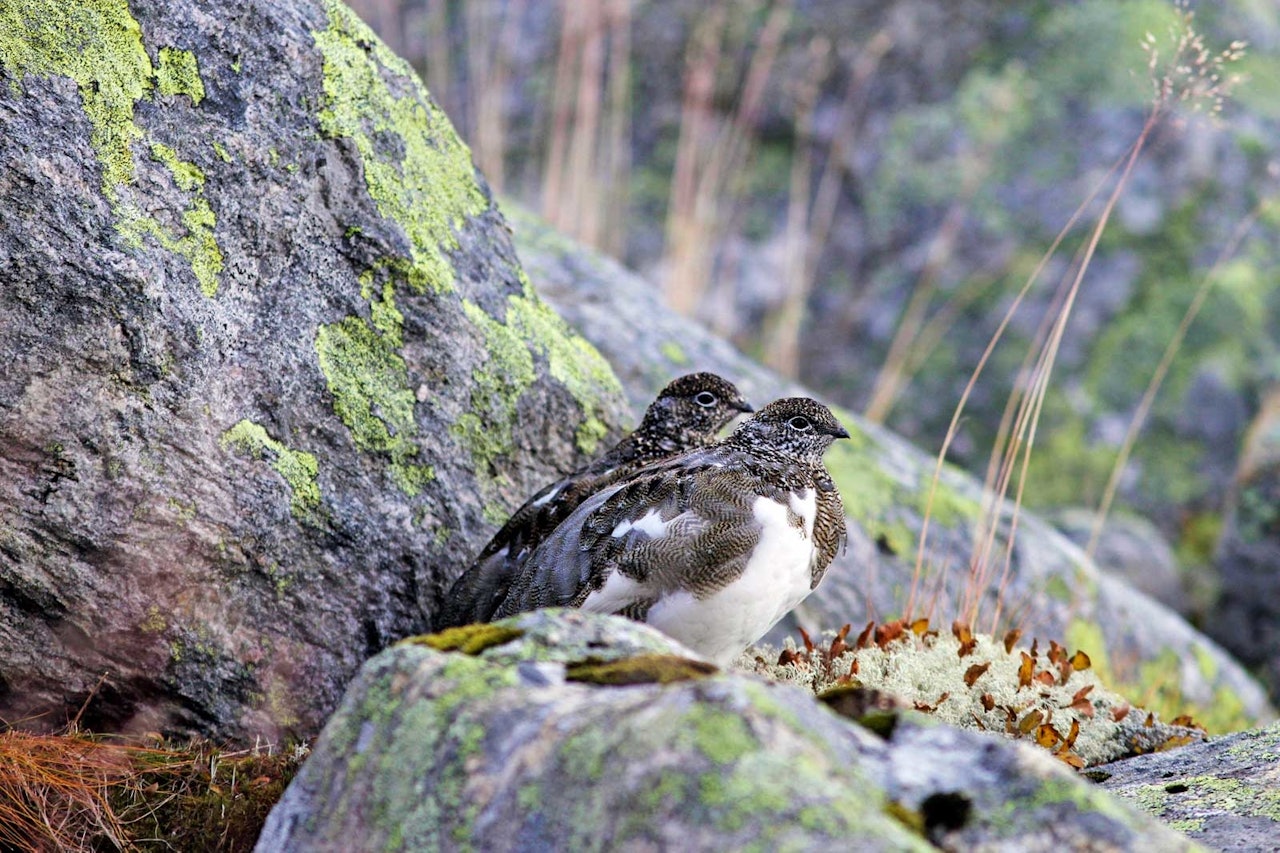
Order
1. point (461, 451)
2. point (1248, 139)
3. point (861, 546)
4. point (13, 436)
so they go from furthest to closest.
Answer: point (1248, 139) < point (861, 546) < point (461, 451) < point (13, 436)

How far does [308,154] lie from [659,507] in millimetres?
1598

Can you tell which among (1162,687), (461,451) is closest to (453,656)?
(461,451)

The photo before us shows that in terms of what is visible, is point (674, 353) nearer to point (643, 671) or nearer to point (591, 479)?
point (591, 479)

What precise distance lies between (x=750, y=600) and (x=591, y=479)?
0.95 metres

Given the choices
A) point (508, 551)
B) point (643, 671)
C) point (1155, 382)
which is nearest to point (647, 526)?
point (508, 551)

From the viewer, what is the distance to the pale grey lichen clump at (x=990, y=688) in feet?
13.8

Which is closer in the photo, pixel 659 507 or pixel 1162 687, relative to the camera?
pixel 659 507

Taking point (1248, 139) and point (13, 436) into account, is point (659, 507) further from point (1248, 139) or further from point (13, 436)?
point (1248, 139)

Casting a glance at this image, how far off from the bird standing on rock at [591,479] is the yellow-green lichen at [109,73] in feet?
3.99

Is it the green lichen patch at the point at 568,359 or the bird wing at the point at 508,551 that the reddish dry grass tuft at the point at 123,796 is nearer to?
the bird wing at the point at 508,551

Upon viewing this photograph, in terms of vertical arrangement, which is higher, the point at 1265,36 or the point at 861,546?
the point at 1265,36

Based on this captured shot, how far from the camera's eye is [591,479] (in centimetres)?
454

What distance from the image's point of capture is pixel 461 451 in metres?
4.56

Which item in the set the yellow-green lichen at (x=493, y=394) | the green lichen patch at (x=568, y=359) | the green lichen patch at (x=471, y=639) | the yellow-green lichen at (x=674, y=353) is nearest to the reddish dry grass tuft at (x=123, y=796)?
the green lichen patch at (x=471, y=639)
